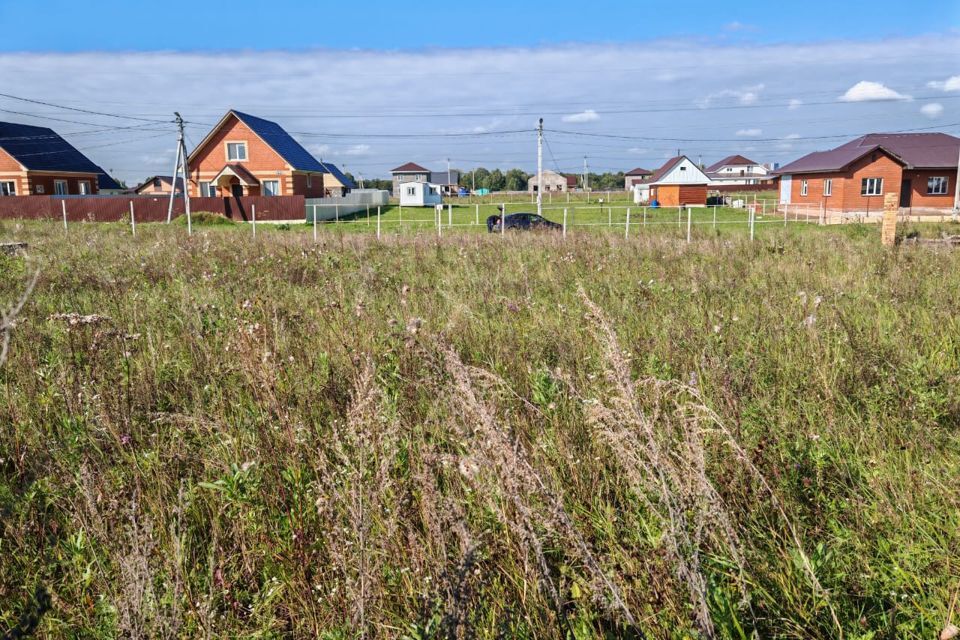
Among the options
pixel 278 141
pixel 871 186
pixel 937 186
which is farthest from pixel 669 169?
pixel 278 141

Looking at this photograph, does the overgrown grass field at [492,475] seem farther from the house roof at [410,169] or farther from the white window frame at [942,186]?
the house roof at [410,169]

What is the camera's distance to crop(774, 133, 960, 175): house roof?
Result: 136 ft

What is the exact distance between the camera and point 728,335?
5160 millimetres

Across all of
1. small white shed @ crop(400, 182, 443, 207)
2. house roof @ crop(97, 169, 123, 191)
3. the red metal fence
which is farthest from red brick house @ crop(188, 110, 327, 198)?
house roof @ crop(97, 169, 123, 191)

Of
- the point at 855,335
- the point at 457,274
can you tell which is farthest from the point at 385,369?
the point at 457,274

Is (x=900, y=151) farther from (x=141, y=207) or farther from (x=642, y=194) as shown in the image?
(x=141, y=207)

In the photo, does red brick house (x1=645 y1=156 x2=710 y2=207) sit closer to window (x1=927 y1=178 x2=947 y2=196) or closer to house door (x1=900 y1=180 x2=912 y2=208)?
house door (x1=900 y1=180 x2=912 y2=208)

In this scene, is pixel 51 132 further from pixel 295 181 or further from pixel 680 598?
pixel 680 598

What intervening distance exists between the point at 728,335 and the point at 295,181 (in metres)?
44.6

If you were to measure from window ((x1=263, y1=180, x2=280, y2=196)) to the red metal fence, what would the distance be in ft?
20.7

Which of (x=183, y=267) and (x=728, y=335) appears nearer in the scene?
(x=728, y=335)

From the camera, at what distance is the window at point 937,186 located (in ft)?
140

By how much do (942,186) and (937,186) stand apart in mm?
337

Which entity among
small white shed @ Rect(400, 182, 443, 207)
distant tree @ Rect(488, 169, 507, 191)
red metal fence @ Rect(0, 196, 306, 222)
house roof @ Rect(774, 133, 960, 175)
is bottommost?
red metal fence @ Rect(0, 196, 306, 222)
